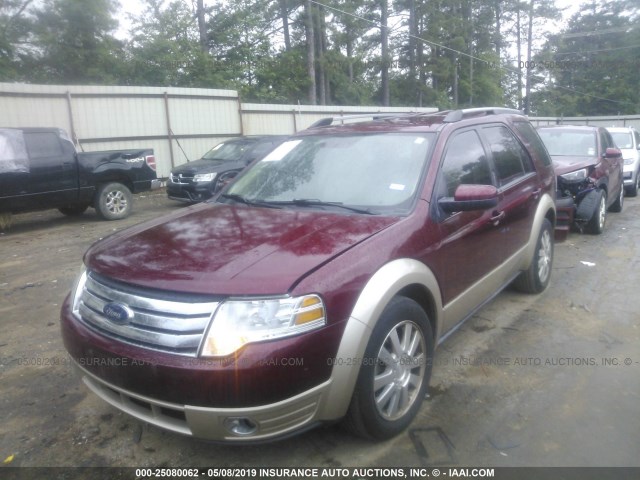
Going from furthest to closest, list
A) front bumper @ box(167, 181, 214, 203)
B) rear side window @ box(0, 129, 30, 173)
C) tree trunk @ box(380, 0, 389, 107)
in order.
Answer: tree trunk @ box(380, 0, 389, 107) < front bumper @ box(167, 181, 214, 203) < rear side window @ box(0, 129, 30, 173)

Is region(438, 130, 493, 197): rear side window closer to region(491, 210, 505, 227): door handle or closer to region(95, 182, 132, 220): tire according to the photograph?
region(491, 210, 505, 227): door handle

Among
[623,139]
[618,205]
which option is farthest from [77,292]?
[623,139]

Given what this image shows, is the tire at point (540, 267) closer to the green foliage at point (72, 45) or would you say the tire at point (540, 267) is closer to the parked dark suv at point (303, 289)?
the parked dark suv at point (303, 289)

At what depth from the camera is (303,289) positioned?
2246 mm

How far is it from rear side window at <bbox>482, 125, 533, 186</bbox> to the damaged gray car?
1.99 metres

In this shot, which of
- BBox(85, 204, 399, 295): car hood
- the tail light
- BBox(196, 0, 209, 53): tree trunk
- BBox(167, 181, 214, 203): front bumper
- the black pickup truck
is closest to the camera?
BBox(85, 204, 399, 295): car hood

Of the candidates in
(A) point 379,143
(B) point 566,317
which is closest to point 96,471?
(A) point 379,143

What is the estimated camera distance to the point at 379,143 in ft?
11.7

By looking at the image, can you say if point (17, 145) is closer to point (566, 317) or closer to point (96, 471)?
point (96, 471)

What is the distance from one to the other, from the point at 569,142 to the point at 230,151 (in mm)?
7316

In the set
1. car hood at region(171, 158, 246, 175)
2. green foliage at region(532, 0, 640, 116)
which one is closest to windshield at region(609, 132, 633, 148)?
car hood at region(171, 158, 246, 175)

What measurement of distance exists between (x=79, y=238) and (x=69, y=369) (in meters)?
5.06

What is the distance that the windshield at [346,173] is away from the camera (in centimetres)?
321

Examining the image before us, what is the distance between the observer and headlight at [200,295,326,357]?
216cm
